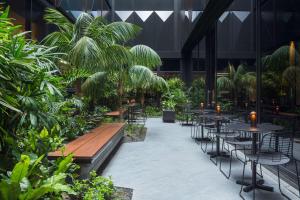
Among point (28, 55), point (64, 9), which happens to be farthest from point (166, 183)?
point (64, 9)

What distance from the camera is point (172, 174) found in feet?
17.8

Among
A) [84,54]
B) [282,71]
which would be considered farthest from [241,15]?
[84,54]

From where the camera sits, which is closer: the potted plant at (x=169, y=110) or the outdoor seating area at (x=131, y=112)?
the outdoor seating area at (x=131, y=112)

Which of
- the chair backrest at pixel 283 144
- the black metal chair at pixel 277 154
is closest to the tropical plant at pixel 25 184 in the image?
the black metal chair at pixel 277 154

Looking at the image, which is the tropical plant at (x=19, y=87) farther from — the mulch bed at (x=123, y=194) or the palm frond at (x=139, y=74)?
the palm frond at (x=139, y=74)

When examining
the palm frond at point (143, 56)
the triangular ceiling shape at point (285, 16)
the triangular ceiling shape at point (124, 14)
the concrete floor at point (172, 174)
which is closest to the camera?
the concrete floor at point (172, 174)

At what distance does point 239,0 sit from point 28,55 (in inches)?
271

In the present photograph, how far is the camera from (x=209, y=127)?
8039 millimetres

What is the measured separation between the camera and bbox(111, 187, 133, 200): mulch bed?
13.4 ft

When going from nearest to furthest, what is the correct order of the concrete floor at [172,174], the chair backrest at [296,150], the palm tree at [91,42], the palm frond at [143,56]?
the concrete floor at [172,174]
the chair backrest at [296,150]
the palm tree at [91,42]
the palm frond at [143,56]

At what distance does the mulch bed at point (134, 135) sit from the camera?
358 inches

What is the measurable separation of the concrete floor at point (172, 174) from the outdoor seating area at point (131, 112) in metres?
0.02

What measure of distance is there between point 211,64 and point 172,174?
7573mm

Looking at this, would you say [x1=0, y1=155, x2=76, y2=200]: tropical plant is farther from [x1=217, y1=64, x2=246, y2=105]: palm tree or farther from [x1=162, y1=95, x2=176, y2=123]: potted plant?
[x1=162, y1=95, x2=176, y2=123]: potted plant
